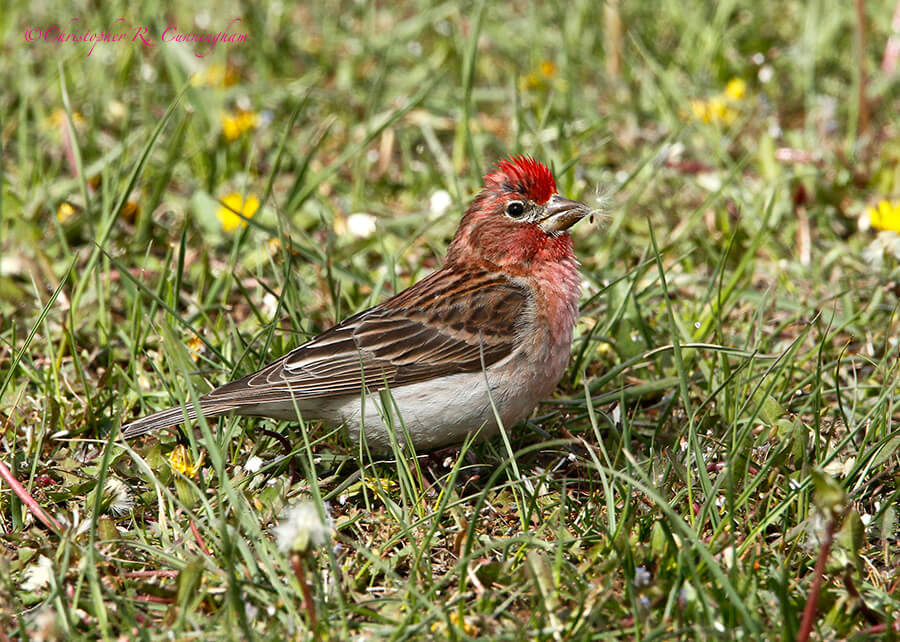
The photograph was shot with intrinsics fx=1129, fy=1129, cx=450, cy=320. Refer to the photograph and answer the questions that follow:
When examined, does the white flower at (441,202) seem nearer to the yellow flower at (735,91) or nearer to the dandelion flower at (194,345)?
the dandelion flower at (194,345)

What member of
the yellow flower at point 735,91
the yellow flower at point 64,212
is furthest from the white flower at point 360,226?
the yellow flower at point 735,91

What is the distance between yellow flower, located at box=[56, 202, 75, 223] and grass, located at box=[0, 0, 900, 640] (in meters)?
0.04

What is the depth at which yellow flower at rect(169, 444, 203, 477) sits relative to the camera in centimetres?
417

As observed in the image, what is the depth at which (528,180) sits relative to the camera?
4836 mm

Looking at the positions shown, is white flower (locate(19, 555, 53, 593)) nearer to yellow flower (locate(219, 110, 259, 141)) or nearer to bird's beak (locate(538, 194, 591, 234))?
bird's beak (locate(538, 194, 591, 234))

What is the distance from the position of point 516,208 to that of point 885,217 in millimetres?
2014

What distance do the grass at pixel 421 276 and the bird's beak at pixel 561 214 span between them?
345 mm

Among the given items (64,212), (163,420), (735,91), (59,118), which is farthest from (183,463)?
(735,91)

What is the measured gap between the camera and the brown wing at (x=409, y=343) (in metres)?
4.35

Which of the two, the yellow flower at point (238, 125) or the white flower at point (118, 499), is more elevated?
the yellow flower at point (238, 125)

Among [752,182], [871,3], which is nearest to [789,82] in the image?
[871,3]

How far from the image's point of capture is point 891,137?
22.7ft

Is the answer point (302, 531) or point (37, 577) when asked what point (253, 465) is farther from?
point (302, 531)

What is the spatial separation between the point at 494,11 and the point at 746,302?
3.54m
